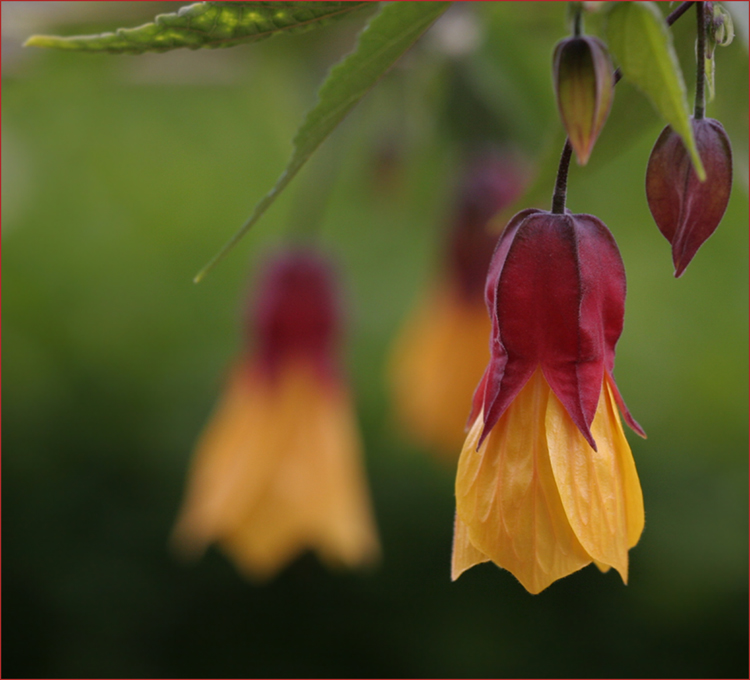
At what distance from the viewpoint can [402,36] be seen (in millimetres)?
411

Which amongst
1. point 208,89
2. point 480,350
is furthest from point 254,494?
point 208,89

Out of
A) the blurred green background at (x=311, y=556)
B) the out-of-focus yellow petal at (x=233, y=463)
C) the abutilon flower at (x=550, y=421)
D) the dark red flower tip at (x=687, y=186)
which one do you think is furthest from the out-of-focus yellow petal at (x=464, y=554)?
the blurred green background at (x=311, y=556)

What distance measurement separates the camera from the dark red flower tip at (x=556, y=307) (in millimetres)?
463

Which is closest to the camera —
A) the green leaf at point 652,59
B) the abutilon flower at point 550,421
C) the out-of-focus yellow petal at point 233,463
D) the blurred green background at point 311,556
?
the green leaf at point 652,59

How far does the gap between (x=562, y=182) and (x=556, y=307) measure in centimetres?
8

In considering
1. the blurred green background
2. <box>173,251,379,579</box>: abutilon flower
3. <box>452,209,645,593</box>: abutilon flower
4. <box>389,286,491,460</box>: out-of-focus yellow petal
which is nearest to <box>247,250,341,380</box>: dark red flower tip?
<box>173,251,379,579</box>: abutilon flower

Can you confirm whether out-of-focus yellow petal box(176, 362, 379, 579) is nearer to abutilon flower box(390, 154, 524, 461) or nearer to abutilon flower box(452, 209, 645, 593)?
abutilon flower box(390, 154, 524, 461)

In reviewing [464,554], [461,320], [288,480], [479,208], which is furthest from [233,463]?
[464,554]

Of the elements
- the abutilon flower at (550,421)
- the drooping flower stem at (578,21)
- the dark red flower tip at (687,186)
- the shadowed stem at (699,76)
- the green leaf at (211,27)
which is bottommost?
the abutilon flower at (550,421)

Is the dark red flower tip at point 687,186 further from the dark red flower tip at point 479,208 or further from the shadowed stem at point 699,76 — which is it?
the dark red flower tip at point 479,208

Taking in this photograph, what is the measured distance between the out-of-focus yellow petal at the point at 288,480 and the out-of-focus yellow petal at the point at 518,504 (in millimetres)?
673

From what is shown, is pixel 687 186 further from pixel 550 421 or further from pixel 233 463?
pixel 233 463

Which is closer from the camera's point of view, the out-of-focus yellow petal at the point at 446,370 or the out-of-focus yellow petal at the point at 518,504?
the out-of-focus yellow petal at the point at 518,504

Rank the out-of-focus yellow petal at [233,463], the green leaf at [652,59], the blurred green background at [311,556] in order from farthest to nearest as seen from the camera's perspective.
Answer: the blurred green background at [311,556] → the out-of-focus yellow petal at [233,463] → the green leaf at [652,59]
